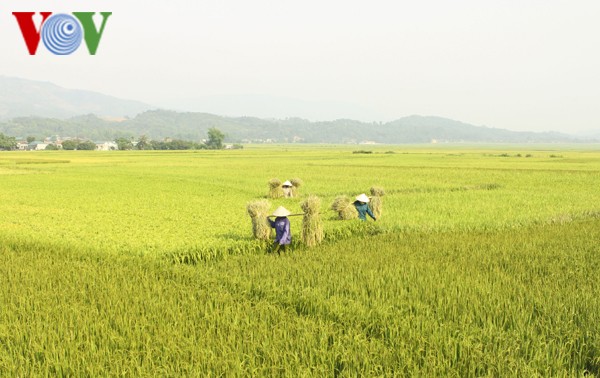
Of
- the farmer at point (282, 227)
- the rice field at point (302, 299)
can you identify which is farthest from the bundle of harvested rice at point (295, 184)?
the farmer at point (282, 227)

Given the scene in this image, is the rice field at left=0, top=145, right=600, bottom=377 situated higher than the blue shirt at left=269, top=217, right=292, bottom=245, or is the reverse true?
the blue shirt at left=269, top=217, right=292, bottom=245

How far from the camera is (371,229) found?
1147 cm

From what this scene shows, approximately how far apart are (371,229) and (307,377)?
308 inches

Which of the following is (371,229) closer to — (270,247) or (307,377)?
(270,247)

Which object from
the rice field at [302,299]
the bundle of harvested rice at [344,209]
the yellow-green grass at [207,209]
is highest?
the bundle of harvested rice at [344,209]

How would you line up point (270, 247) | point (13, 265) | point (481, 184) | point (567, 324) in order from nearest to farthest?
point (567, 324) → point (13, 265) → point (270, 247) → point (481, 184)

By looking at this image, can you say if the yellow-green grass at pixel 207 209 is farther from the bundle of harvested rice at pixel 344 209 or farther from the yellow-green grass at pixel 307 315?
the yellow-green grass at pixel 307 315

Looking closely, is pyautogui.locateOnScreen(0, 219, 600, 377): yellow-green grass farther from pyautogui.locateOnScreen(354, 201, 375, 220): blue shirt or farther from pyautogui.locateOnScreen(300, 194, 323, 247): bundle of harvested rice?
pyautogui.locateOnScreen(354, 201, 375, 220): blue shirt

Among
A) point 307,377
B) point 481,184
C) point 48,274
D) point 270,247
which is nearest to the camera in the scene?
point 307,377

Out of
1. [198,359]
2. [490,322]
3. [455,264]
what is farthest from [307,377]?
[455,264]

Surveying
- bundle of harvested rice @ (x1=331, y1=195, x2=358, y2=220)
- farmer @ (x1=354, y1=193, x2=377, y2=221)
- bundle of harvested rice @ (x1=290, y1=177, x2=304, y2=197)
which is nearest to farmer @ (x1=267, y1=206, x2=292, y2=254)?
farmer @ (x1=354, y1=193, x2=377, y2=221)

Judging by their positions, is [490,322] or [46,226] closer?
[490,322]

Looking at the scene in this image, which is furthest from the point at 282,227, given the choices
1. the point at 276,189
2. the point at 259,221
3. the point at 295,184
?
the point at 295,184

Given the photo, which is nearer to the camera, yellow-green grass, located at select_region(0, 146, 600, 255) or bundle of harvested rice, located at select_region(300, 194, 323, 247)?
bundle of harvested rice, located at select_region(300, 194, 323, 247)
